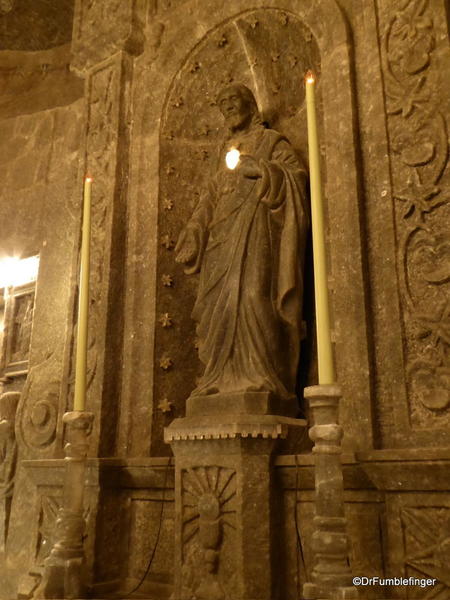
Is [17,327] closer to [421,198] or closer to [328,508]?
[421,198]

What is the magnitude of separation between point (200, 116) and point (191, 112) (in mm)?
68

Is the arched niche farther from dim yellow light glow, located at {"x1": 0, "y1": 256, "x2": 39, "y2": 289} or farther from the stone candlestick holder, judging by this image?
dim yellow light glow, located at {"x1": 0, "y1": 256, "x2": 39, "y2": 289}

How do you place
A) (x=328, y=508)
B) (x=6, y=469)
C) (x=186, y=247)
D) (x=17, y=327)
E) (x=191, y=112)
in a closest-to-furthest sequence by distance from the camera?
(x=328, y=508) < (x=186, y=247) < (x=191, y=112) < (x=6, y=469) < (x=17, y=327)

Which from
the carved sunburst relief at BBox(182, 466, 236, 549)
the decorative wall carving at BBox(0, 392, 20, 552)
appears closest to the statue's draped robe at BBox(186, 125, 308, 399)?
the carved sunburst relief at BBox(182, 466, 236, 549)

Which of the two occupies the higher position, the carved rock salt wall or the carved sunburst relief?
the carved rock salt wall

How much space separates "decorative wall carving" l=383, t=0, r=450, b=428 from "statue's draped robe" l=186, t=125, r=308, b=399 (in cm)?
66

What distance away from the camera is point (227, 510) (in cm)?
280

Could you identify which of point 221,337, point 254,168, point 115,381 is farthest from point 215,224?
point 115,381

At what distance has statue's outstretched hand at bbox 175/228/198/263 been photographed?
3738mm

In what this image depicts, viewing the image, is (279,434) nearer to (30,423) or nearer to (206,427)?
(206,427)

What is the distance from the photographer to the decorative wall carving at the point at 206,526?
2766 mm

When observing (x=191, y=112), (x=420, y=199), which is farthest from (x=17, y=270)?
(x=420, y=199)

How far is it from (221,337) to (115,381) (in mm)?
868

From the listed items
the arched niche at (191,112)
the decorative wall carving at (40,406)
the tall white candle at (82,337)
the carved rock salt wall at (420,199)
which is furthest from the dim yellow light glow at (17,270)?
the carved rock salt wall at (420,199)
